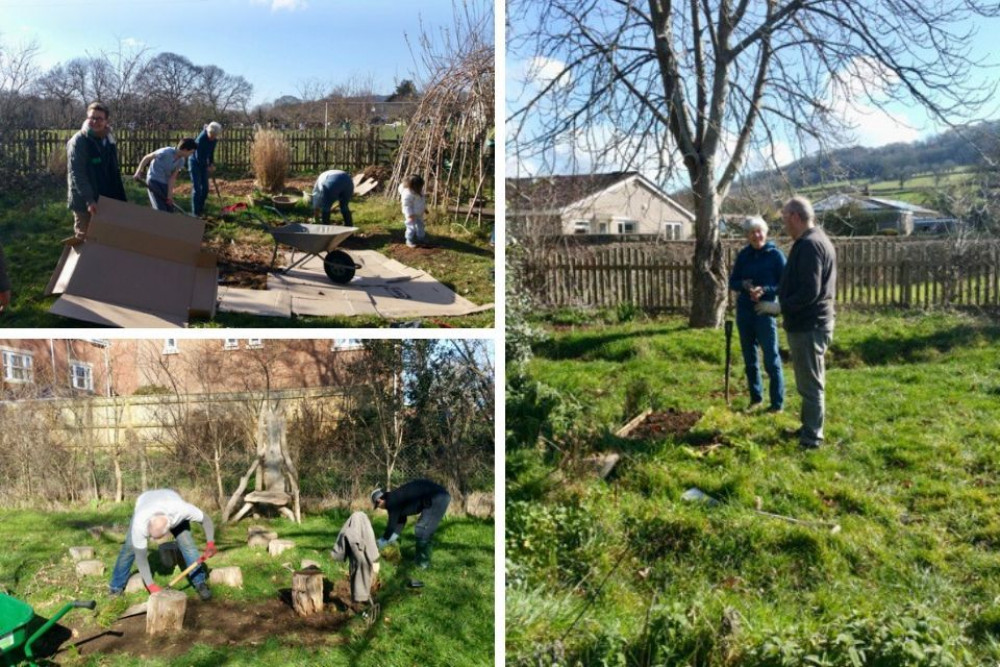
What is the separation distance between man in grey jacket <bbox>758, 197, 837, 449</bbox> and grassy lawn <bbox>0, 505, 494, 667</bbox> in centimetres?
155

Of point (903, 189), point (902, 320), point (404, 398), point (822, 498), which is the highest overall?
point (903, 189)

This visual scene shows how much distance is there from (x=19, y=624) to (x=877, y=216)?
13.3 feet

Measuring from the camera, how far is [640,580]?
3793mm

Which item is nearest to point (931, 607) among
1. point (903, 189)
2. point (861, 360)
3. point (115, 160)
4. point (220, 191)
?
point (861, 360)

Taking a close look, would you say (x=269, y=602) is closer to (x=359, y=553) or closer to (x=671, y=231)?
(x=359, y=553)

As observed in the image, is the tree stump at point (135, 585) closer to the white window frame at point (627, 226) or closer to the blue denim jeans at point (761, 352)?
the white window frame at point (627, 226)

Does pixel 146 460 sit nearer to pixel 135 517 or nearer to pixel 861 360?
pixel 135 517

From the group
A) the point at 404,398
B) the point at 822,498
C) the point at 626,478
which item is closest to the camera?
the point at 822,498

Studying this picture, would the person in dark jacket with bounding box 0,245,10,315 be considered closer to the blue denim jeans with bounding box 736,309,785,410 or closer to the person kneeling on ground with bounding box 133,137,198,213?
the person kneeling on ground with bounding box 133,137,198,213

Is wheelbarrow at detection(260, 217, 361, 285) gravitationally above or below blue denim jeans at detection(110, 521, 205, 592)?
above

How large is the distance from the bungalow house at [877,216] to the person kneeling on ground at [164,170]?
274 cm

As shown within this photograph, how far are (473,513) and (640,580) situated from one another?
0.88 metres

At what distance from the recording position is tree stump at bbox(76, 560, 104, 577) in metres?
A: 4.05

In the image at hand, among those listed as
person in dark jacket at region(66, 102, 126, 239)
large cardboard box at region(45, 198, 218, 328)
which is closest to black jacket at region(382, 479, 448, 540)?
large cardboard box at region(45, 198, 218, 328)
